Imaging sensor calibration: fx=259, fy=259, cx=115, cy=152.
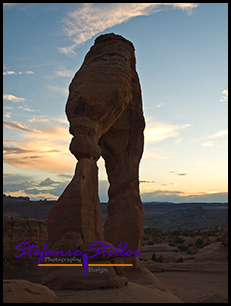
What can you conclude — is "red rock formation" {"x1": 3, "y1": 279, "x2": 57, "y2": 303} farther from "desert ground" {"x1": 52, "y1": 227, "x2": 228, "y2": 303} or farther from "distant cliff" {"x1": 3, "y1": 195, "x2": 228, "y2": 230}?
"distant cliff" {"x1": 3, "y1": 195, "x2": 228, "y2": 230}

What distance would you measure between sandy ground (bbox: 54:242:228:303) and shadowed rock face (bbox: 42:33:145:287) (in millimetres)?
1627

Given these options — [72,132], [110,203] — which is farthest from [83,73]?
[110,203]

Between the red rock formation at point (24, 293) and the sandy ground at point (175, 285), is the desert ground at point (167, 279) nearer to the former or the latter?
the sandy ground at point (175, 285)

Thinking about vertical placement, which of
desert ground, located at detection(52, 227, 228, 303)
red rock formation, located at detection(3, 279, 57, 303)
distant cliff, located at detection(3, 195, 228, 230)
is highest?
red rock formation, located at detection(3, 279, 57, 303)

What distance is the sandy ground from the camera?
5.47 meters

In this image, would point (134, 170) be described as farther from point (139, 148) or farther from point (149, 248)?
point (149, 248)

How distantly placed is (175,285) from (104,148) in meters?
7.12

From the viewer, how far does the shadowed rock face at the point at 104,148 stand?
25.2ft

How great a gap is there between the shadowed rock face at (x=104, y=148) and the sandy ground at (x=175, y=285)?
1627mm

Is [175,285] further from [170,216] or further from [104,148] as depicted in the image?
[170,216]

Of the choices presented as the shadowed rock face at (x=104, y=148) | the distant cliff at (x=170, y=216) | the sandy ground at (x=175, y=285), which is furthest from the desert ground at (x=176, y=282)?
the distant cliff at (x=170, y=216)

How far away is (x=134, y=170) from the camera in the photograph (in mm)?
11945

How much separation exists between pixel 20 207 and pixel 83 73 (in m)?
57.9

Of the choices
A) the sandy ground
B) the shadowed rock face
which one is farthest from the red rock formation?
the shadowed rock face
